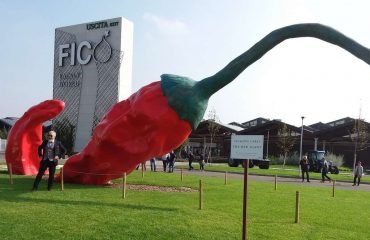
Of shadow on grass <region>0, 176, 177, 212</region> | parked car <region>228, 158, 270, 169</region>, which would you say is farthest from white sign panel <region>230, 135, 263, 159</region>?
parked car <region>228, 158, 270, 169</region>

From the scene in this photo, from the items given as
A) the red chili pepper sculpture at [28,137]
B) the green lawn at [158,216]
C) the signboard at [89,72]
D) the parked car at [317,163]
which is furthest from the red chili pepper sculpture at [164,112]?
the signboard at [89,72]

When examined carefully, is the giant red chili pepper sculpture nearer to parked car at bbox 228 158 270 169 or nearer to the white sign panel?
the white sign panel

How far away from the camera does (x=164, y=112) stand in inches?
478

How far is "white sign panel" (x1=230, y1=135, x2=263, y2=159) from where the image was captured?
850cm

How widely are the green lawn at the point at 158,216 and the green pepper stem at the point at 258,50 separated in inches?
126

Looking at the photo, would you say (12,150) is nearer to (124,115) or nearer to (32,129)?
(32,129)

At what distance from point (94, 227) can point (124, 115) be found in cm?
513

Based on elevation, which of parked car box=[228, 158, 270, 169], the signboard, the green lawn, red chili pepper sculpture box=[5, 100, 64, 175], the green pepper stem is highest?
the signboard

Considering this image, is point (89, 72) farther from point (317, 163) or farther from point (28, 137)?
point (28, 137)

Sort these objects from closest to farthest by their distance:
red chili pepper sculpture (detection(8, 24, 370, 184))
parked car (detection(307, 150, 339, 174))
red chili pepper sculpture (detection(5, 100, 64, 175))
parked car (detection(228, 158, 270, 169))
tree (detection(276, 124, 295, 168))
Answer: red chili pepper sculpture (detection(8, 24, 370, 184)), red chili pepper sculpture (detection(5, 100, 64, 175)), parked car (detection(307, 150, 339, 174)), parked car (detection(228, 158, 270, 169)), tree (detection(276, 124, 295, 168))

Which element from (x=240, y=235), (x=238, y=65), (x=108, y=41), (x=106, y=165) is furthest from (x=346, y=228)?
(x=108, y=41)

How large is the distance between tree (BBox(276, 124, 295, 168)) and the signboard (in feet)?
58.9

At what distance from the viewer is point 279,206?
13.0 m

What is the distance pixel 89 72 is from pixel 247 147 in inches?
1691
